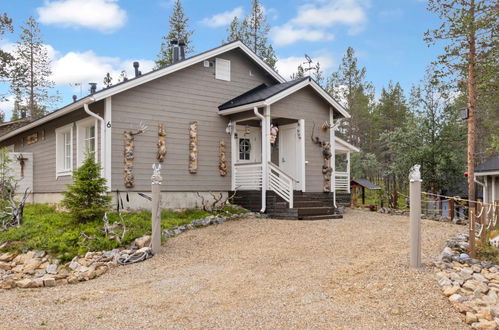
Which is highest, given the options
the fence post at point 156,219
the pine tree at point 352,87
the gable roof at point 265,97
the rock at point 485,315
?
the pine tree at point 352,87

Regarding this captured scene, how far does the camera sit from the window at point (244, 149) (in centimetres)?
1428

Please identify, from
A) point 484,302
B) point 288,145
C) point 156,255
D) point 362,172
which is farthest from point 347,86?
point 484,302

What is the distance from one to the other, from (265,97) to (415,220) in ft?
21.6

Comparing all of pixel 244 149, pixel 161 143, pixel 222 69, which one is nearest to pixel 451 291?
pixel 161 143

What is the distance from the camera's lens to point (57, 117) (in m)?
13.9

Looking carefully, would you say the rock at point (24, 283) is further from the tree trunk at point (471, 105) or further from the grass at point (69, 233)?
the tree trunk at point (471, 105)

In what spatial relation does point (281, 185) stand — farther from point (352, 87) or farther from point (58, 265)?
point (352, 87)

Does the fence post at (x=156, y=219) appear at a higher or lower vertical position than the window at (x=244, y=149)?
lower

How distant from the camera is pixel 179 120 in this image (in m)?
12.8

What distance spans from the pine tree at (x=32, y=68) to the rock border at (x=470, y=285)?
2963 cm

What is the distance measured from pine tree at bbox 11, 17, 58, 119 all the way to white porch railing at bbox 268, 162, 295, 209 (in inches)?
926

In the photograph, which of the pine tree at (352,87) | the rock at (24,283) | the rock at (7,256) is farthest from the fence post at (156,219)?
the pine tree at (352,87)

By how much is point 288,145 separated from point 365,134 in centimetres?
2557

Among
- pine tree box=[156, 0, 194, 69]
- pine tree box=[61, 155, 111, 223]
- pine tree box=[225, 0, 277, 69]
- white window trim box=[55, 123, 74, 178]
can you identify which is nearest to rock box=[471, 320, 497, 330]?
pine tree box=[61, 155, 111, 223]
